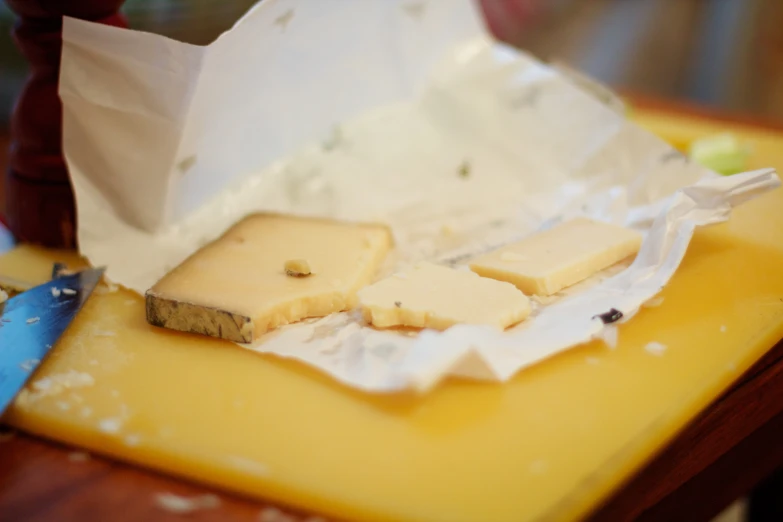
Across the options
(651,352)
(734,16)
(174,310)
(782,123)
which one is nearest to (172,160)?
(174,310)

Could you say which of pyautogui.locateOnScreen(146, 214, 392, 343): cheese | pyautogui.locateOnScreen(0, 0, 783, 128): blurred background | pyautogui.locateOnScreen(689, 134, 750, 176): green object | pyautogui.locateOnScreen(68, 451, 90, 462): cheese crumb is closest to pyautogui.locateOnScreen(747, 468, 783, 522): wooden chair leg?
pyautogui.locateOnScreen(689, 134, 750, 176): green object

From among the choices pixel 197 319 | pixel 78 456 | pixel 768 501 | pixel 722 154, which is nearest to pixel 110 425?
pixel 78 456

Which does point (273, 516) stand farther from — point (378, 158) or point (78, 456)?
point (378, 158)

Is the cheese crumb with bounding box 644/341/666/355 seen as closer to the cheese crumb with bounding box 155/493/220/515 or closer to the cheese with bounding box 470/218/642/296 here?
the cheese with bounding box 470/218/642/296

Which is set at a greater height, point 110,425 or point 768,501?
point 110,425

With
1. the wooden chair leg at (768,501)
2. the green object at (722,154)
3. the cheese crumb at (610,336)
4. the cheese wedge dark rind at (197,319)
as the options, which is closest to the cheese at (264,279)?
the cheese wedge dark rind at (197,319)

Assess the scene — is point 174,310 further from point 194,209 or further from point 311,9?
point 311,9
